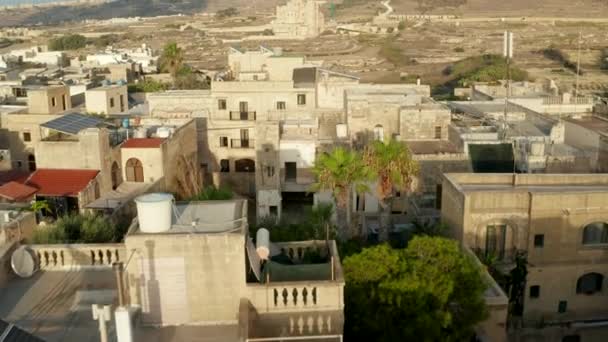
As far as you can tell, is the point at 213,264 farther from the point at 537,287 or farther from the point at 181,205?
the point at 537,287

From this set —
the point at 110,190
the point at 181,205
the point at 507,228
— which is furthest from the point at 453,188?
the point at 110,190

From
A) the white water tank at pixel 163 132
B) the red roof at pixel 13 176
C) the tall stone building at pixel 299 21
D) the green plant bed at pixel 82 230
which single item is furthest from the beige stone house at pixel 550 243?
the tall stone building at pixel 299 21

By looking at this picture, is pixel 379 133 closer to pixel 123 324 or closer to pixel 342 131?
pixel 342 131

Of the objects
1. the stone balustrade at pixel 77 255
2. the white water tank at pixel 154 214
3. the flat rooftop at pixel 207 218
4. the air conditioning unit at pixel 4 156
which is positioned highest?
the white water tank at pixel 154 214

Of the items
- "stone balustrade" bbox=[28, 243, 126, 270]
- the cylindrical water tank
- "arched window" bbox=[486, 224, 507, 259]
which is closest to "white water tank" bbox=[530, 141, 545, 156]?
"arched window" bbox=[486, 224, 507, 259]

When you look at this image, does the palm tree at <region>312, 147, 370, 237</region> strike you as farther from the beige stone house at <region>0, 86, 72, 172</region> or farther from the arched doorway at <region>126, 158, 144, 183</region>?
the beige stone house at <region>0, 86, 72, 172</region>

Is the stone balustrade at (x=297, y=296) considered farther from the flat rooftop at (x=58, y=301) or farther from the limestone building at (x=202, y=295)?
the flat rooftop at (x=58, y=301)

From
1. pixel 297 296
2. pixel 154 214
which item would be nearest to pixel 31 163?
pixel 154 214
